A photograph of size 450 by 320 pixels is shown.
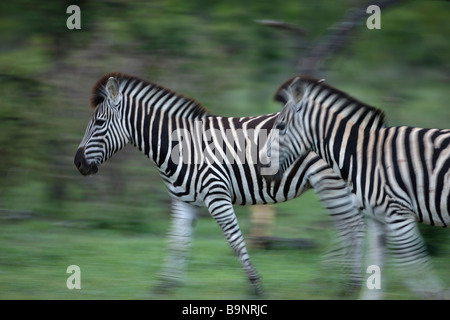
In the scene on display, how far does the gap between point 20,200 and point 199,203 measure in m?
4.48

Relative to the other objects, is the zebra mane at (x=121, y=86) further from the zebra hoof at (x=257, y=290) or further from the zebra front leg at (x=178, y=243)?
the zebra hoof at (x=257, y=290)

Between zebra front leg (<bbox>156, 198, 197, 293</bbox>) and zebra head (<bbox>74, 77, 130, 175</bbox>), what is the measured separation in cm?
90

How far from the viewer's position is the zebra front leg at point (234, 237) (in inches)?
265

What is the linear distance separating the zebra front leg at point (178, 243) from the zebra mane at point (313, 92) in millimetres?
1583

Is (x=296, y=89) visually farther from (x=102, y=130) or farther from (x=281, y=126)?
(x=102, y=130)

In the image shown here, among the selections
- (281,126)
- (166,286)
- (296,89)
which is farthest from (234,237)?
(296,89)

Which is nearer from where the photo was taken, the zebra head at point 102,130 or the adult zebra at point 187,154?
the adult zebra at point 187,154

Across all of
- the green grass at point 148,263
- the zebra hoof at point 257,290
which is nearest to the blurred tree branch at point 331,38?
the green grass at point 148,263

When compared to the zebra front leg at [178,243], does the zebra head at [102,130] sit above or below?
above

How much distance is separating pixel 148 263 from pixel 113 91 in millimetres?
2255

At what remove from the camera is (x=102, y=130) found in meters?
7.16

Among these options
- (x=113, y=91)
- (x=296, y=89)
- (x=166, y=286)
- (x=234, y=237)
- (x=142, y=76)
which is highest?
(x=142, y=76)

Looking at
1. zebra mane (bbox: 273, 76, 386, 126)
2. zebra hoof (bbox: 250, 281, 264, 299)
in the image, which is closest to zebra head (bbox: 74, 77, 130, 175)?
zebra mane (bbox: 273, 76, 386, 126)

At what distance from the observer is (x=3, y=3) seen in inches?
419
